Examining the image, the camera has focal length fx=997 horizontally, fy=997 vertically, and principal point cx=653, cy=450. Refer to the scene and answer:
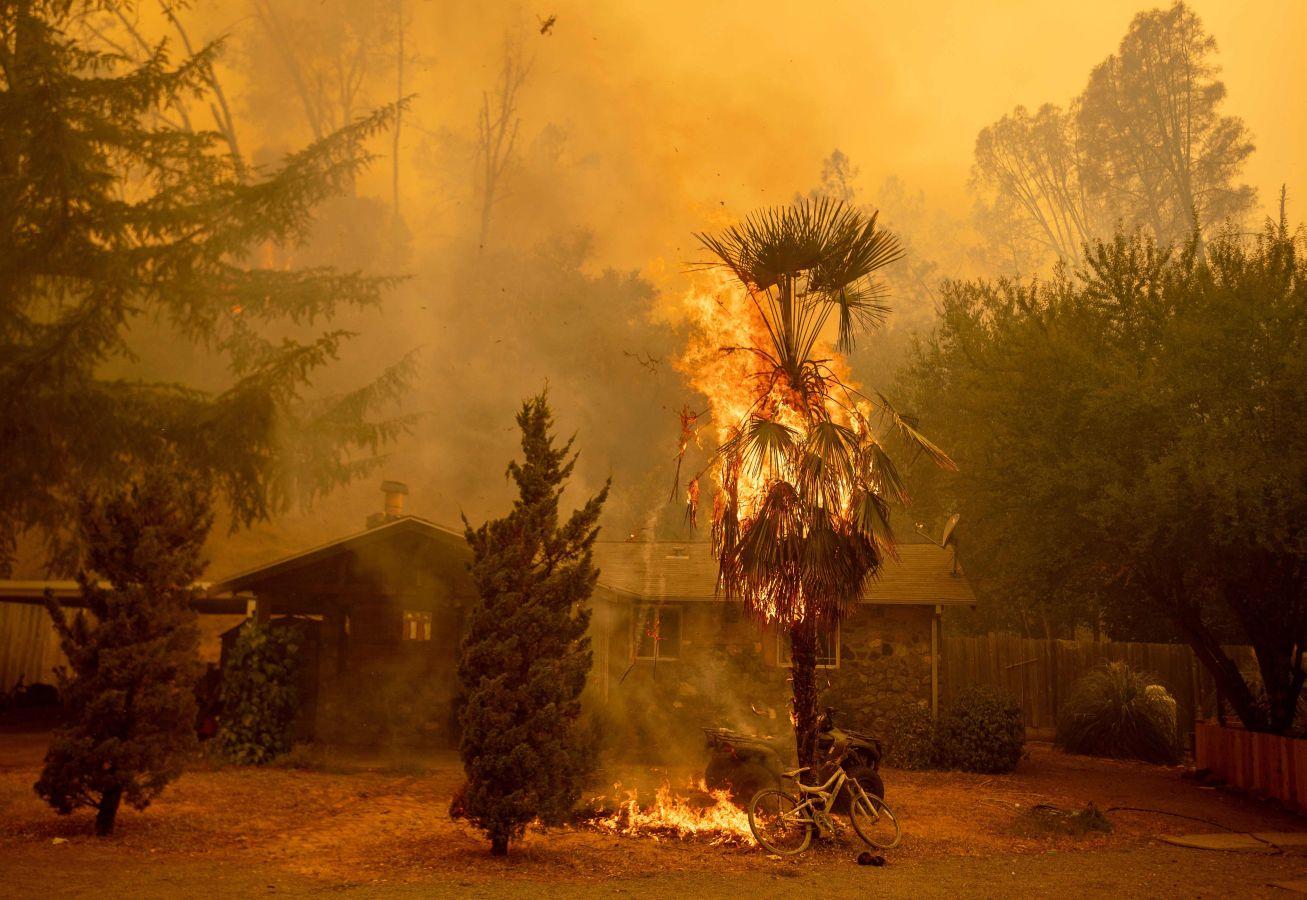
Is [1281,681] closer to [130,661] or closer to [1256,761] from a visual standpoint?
[1256,761]

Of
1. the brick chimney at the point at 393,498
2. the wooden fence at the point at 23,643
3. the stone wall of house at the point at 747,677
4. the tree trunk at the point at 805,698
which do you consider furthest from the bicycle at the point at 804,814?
the wooden fence at the point at 23,643

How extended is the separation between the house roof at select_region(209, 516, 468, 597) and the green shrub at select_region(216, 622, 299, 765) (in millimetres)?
1292

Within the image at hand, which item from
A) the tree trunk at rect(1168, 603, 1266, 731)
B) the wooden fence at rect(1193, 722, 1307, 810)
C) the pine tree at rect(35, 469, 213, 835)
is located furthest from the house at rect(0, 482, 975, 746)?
the pine tree at rect(35, 469, 213, 835)

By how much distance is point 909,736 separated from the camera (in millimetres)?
21234

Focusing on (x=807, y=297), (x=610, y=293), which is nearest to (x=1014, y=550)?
(x=807, y=297)

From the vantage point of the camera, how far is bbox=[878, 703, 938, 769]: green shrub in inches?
821

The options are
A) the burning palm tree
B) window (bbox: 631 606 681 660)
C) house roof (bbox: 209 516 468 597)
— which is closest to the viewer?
the burning palm tree

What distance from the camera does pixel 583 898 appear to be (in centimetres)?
994

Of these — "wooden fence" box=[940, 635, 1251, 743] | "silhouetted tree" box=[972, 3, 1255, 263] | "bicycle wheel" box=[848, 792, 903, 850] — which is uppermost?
"silhouetted tree" box=[972, 3, 1255, 263]

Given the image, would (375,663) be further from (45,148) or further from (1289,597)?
(1289,597)

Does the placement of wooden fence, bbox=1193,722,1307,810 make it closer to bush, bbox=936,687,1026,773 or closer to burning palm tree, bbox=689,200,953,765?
bush, bbox=936,687,1026,773

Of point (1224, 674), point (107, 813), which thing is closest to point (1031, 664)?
point (1224, 674)

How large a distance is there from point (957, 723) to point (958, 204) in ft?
278

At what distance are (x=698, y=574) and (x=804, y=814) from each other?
37.0 ft
